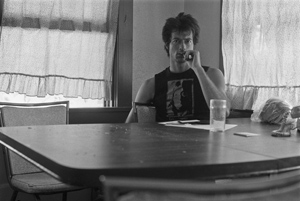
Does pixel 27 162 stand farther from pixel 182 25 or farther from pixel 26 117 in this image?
pixel 182 25

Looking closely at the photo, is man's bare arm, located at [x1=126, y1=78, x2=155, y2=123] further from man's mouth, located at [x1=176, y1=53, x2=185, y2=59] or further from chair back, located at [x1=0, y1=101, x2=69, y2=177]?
chair back, located at [x1=0, y1=101, x2=69, y2=177]

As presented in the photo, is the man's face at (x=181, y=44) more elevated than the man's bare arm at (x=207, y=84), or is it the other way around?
the man's face at (x=181, y=44)

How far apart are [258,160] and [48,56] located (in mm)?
2440

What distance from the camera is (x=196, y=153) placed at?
1.26m

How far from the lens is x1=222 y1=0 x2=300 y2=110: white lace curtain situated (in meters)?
2.91

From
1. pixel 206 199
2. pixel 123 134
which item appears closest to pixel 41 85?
pixel 123 134

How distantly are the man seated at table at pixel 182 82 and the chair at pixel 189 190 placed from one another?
2.28 meters

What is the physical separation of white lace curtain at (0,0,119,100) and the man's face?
0.65 metres

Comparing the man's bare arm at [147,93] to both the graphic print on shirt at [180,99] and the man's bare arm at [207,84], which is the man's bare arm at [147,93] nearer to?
the graphic print on shirt at [180,99]

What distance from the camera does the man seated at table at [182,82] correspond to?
117 inches

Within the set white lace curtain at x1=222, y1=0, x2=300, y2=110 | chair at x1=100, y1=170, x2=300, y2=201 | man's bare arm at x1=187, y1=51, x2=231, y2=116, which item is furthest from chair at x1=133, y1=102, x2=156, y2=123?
chair at x1=100, y1=170, x2=300, y2=201

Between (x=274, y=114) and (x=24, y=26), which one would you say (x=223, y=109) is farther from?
(x=24, y=26)

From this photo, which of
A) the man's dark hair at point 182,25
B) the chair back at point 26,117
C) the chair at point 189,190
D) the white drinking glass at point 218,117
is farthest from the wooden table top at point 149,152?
the man's dark hair at point 182,25

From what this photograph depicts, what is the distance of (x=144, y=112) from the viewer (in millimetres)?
2881
